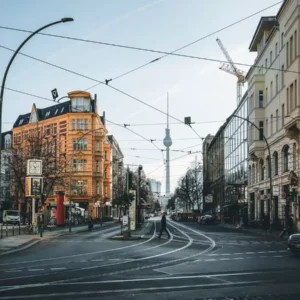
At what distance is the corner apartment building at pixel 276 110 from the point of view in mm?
42188

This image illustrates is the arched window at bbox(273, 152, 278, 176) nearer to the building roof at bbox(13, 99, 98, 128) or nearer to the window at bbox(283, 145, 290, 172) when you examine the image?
the window at bbox(283, 145, 290, 172)

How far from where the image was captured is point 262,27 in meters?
57.1

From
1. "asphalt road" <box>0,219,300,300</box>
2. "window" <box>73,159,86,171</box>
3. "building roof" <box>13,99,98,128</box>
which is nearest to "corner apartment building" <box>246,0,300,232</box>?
"asphalt road" <box>0,219,300,300</box>

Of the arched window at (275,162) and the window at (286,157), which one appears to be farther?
the arched window at (275,162)

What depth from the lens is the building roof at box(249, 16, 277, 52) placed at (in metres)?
55.2

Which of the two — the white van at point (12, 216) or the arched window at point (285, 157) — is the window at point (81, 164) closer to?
the white van at point (12, 216)

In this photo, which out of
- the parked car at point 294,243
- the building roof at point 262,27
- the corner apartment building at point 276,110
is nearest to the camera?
the parked car at point 294,243

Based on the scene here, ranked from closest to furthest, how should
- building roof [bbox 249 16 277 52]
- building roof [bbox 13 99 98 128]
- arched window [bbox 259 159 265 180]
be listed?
building roof [bbox 249 16 277 52] → arched window [bbox 259 159 265 180] → building roof [bbox 13 99 98 128]

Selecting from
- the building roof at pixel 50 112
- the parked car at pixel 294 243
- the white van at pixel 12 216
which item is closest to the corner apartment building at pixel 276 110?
the parked car at pixel 294 243

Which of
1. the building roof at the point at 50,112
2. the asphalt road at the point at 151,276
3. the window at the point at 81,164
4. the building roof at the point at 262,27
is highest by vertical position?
the building roof at the point at 262,27

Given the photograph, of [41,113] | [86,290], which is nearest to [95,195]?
[41,113]

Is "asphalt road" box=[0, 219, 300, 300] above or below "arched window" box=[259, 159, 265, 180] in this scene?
below

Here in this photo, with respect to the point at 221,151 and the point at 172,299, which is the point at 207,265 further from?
the point at 221,151

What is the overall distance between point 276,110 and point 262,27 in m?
11.3
